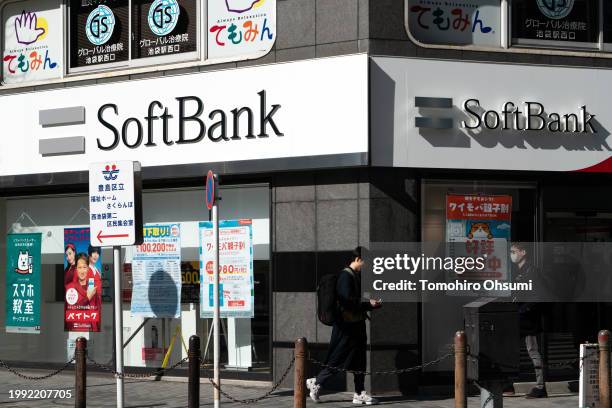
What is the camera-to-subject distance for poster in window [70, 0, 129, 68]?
16.7m

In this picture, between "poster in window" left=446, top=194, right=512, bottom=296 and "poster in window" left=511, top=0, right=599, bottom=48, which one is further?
"poster in window" left=511, top=0, right=599, bottom=48

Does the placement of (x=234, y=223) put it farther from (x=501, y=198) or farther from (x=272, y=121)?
(x=501, y=198)

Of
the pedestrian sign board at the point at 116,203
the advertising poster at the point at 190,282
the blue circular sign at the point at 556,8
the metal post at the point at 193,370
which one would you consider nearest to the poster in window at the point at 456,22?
the blue circular sign at the point at 556,8

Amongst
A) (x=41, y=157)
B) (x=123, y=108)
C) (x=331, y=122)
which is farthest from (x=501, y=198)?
(x=41, y=157)

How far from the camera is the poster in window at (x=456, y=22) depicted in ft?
48.4

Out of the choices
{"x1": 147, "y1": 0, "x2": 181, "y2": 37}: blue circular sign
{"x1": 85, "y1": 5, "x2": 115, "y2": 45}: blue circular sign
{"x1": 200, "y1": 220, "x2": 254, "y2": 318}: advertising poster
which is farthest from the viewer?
{"x1": 85, "y1": 5, "x2": 115, "y2": 45}: blue circular sign

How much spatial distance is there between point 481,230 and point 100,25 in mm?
6877

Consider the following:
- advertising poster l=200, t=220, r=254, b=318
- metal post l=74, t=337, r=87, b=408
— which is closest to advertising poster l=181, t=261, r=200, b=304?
advertising poster l=200, t=220, r=254, b=318

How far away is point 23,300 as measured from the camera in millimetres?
17562

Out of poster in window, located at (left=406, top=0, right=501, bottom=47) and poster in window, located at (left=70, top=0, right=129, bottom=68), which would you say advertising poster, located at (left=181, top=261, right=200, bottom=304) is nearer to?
poster in window, located at (left=70, top=0, right=129, bottom=68)

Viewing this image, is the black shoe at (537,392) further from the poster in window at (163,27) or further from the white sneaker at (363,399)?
the poster in window at (163,27)

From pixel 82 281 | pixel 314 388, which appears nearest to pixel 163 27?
pixel 82 281

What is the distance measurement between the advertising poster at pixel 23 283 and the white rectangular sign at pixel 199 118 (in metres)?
1.31

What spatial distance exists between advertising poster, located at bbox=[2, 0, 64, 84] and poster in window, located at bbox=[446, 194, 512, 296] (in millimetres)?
6901
